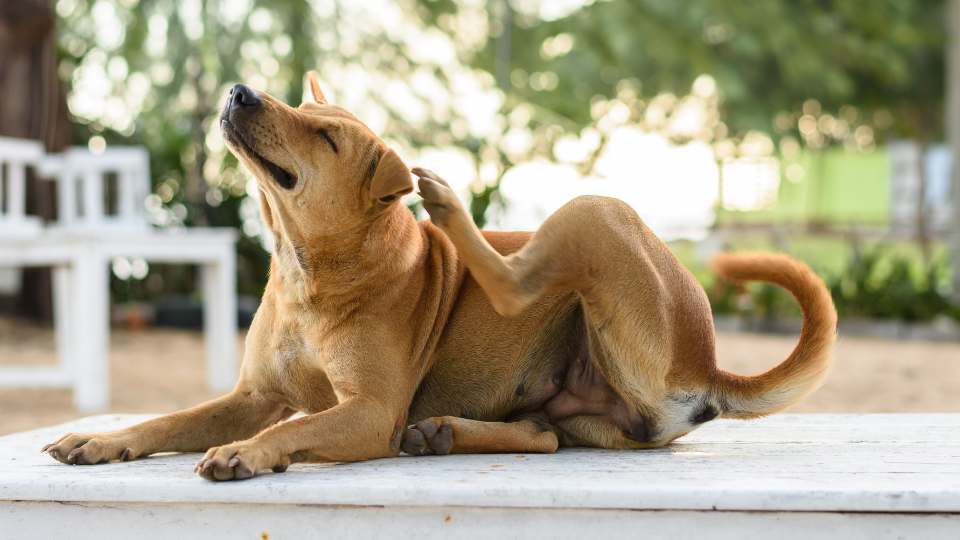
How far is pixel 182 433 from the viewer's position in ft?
8.86

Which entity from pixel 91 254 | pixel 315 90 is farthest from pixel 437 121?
pixel 315 90

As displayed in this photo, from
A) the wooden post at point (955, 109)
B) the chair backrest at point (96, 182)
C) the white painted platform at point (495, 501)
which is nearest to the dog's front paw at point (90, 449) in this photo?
the white painted platform at point (495, 501)

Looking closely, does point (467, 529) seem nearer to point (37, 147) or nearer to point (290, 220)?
point (290, 220)

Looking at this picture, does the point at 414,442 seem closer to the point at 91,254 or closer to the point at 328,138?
the point at 328,138

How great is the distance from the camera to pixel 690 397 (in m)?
2.67

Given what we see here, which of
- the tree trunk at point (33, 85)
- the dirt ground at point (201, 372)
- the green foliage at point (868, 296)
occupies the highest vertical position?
the tree trunk at point (33, 85)

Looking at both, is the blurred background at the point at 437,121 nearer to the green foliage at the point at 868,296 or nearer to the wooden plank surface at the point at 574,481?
the green foliage at the point at 868,296

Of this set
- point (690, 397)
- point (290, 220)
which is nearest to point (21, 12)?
point (290, 220)

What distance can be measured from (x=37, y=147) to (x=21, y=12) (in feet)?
10.9

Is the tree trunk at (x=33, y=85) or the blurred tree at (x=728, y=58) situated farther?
the blurred tree at (x=728, y=58)

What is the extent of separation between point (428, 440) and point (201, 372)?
5.92 metres

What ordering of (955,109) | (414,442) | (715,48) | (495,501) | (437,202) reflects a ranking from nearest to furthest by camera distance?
1. (495,501)
2. (437,202)
3. (414,442)
4. (955,109)
5. (715,48)

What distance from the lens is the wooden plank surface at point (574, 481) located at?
6.65 ft

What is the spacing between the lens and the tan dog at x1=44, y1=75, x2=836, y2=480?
2.51 m
